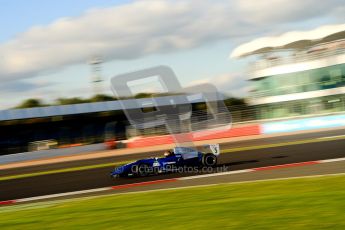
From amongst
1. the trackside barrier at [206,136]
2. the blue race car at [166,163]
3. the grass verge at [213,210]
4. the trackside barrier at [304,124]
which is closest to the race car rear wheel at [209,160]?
the blue race car at [166,163]

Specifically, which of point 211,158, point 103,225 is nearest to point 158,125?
point 211,158

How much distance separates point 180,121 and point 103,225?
2371cm

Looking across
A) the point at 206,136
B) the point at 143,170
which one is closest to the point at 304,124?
the point at 206,136

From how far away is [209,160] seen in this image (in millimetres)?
14195

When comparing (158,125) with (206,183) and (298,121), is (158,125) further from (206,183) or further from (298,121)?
(206,183)

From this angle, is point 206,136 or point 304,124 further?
point 206,136

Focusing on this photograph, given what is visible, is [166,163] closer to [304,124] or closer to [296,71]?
[304,124]

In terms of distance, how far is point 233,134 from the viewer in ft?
99.3

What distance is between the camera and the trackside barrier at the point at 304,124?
28.2m

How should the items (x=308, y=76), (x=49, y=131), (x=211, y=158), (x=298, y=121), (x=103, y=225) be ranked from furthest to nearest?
(x=49, y=131) → (x=308, y=76) → (x=298, y=121) → (x=211, y=158) → (x=103, y=225)

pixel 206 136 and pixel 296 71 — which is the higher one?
pixel 296 71

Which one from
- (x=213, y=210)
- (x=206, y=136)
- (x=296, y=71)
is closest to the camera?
(x=213, y=210)

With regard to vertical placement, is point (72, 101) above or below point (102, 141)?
above

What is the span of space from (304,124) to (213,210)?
2321 centimetres
